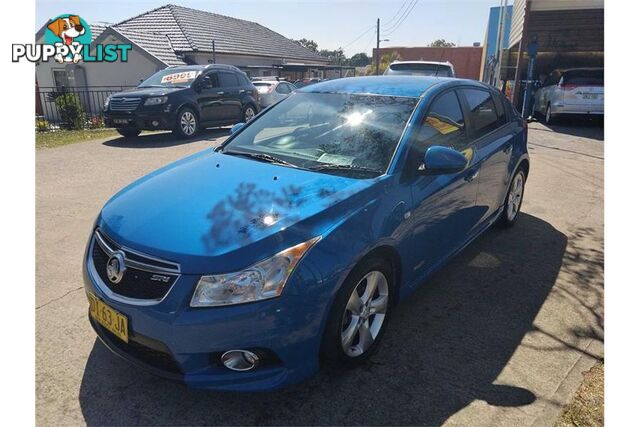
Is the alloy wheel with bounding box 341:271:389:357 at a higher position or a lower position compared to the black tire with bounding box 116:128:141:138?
lower

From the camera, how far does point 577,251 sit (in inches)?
181

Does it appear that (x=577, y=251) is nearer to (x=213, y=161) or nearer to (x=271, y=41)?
(x=213, y=161)

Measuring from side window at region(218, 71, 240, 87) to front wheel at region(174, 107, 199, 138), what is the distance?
1438 millimetres

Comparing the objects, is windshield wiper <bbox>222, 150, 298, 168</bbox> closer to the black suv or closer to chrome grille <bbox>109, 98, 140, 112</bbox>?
the black suv

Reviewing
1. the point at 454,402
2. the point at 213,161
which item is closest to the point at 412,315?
the point at 454,402

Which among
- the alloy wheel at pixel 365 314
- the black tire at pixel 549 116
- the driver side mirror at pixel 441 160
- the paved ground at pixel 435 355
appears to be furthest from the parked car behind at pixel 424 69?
the alloy wheel at pixel 365 314

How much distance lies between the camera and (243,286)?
2.16 metres

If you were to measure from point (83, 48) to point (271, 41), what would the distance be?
1460 cm

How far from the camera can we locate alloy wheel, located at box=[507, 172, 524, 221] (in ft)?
16.2

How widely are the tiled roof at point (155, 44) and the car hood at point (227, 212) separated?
70.4 feet

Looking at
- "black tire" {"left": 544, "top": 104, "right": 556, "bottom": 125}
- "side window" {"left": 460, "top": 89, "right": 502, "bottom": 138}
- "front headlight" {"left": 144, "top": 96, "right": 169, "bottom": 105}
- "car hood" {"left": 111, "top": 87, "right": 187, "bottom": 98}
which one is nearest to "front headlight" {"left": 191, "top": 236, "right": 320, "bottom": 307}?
"side window" {"left": 460, "top": 89, "right": 502, "bottom": 138}

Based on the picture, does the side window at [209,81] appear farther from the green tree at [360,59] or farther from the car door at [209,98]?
the green tree at [360,59]

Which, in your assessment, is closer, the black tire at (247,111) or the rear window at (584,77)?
the rear window at (584,77)

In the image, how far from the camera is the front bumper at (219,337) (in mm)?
2141
